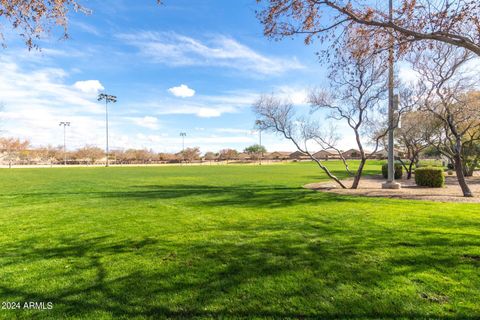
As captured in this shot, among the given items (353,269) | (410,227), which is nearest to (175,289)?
(353,269)

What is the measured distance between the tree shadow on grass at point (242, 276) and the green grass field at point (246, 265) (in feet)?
0.07

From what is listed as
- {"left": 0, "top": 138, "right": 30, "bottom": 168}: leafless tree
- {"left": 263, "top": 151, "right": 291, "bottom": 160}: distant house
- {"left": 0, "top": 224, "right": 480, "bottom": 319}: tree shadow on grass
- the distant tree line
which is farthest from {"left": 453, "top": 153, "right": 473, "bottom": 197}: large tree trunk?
{"left": 263, "top": 151, "right": 291, "bottom": 160}: distant house

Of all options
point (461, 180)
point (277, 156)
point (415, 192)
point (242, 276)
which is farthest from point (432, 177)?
point (277, 156)

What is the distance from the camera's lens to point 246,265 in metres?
4.76

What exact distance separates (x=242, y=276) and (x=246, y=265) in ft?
1.48

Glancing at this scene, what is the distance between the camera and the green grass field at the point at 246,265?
3463mm

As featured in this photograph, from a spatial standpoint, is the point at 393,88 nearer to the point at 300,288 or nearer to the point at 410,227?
the point at 410,227

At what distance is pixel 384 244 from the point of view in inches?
226

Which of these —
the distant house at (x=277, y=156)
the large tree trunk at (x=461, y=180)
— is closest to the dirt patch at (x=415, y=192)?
the large tree trunk at (x=461, y=180)

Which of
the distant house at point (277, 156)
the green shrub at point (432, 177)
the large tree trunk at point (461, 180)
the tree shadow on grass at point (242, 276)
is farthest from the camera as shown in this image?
the distant house at point (277, 156)

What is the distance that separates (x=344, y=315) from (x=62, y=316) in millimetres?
3178

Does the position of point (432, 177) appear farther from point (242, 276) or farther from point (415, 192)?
point (242, 276)

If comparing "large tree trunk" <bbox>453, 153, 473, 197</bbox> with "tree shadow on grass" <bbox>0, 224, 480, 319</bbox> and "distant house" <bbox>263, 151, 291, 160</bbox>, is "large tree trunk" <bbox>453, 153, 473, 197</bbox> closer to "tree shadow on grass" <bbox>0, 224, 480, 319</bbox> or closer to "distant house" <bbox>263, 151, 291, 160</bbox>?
"tree shadow on grass" <bbox>0, 224, 480, 319</bbox>

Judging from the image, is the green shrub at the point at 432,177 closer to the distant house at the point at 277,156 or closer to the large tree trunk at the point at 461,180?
the large tree trunk at the point at 461,180
